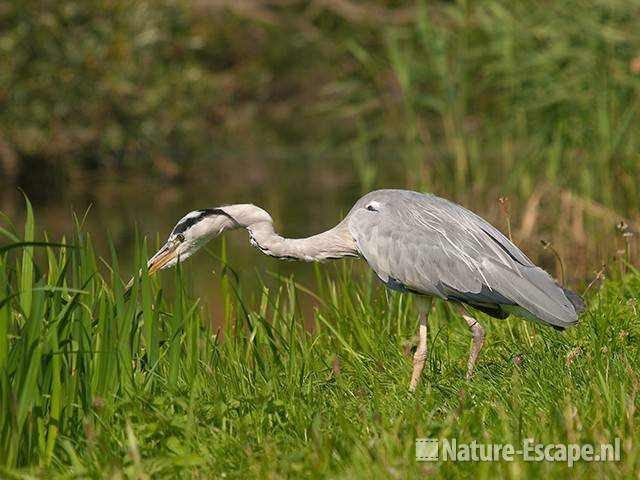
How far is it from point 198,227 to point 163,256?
232 mm

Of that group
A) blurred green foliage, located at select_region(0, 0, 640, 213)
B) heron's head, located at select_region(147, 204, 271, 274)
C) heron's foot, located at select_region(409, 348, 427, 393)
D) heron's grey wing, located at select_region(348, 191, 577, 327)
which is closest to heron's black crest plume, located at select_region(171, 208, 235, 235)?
heron's head, located at select_region(147, 204, 271, 274)

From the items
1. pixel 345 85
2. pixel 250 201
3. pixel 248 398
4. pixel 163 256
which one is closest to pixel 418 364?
pixel 248 398

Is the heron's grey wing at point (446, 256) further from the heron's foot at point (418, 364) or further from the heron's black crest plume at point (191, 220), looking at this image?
the heron's black crest plume at point (191, 220)

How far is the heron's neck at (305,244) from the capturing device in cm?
538

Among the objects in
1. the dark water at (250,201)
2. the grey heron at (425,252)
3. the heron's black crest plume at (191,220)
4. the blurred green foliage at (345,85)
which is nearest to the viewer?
the grey heron at (425,252)

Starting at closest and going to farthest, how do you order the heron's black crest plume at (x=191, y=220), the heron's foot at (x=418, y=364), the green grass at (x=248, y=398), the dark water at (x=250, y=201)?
1. the green grass at (x=248, y=398)
2. the heron's foot at (x=418, y=364)
3. the heron's black crest plume at (x=191, y=220)
4. the dark water at (x=250, y=201)

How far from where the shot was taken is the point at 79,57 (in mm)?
14609

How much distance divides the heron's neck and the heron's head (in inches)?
2.3

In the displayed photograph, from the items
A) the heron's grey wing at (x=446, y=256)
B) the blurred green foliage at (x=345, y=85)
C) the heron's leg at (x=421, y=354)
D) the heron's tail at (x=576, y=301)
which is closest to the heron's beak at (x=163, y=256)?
the heron's grey wing at (x=446, y=256)

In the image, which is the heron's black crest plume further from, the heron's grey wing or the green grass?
the heron's grey wing

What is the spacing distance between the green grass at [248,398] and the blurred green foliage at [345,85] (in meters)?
3.80

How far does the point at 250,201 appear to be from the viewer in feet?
44.2

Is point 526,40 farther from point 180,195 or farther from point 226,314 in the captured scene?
point 180,195

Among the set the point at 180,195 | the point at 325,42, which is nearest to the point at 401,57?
the point at 180,195
